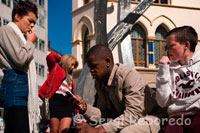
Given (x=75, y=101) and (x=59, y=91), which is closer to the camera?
(x=75, y=101)

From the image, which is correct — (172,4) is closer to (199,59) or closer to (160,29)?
(160,29)

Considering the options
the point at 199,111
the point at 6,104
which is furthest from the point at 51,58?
the point at 199,111

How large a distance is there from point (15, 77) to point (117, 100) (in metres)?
0.83

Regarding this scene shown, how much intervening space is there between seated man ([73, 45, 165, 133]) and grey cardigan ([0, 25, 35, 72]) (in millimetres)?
521

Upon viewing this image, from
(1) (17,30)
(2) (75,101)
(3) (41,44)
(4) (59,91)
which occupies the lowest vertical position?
(2) (75,101)

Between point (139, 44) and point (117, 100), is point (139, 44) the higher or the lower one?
the higher one

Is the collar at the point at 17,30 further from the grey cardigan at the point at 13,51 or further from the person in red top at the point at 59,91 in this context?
the person in red top at the point at 59,91

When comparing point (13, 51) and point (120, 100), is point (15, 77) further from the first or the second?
point (120, 100)

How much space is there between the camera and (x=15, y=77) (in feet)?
8.32

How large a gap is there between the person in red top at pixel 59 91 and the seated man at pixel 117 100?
2.01 metres

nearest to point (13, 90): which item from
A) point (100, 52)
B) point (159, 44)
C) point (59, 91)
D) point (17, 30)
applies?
point (17, 30)

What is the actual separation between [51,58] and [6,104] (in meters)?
2.16

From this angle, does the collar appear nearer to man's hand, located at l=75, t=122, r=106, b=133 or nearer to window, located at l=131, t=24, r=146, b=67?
man's hand, located at l=75, t=122, r=106, b=133

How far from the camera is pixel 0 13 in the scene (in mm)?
26141
